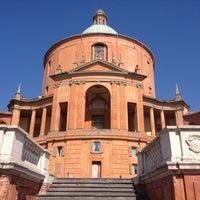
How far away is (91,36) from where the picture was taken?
39.0 meters

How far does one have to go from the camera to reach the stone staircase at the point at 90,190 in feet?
38.1

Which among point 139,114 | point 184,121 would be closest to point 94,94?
point 139,114

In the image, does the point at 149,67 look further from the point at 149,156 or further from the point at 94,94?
the point at 149,156

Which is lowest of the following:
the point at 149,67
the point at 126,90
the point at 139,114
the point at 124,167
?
the point at 124,167

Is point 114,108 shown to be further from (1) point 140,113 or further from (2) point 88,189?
(2) point 88,189

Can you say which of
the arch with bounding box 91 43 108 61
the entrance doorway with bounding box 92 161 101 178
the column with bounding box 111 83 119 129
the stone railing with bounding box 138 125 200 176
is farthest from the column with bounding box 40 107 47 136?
the stone railing with bounding box 138 125 200 176

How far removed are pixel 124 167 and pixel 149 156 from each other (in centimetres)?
1439

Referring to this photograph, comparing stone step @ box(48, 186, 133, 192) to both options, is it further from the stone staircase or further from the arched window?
the arched window

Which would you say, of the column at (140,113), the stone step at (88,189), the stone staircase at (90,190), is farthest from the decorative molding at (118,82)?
the stone step at (88,189)

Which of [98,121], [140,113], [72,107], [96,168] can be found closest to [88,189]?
[96,168]

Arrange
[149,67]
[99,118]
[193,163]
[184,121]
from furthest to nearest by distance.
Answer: [149,67], [184,121], [99,118], [193,163]

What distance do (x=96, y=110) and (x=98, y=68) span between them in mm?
5184

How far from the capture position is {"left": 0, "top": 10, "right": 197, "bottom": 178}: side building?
25969 millimetres

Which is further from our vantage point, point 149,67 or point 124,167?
point 149,67
